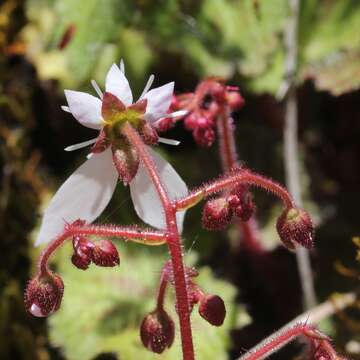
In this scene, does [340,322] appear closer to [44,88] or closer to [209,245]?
[209,245]

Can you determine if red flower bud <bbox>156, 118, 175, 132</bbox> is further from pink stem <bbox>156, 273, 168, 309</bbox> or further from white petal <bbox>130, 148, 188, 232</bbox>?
pink stem <bbox>156, 273, 168, 309</bbox>

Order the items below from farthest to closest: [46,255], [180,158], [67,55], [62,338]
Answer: [180,158] → [67,55] → [62,338] → [46,255]

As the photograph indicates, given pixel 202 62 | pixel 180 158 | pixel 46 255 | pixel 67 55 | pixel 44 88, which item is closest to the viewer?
pixel 46 255

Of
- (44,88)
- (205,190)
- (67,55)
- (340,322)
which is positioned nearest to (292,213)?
(205,190)

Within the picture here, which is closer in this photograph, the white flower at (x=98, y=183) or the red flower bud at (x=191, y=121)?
the white flower at (x=98, y=183)

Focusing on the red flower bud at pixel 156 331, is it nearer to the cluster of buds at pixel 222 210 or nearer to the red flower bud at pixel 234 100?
the cluster of buds at pixel 222 210

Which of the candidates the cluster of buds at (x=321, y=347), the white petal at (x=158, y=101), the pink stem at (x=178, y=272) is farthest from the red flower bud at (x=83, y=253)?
the cluster of buds at (x=321, y=347)
